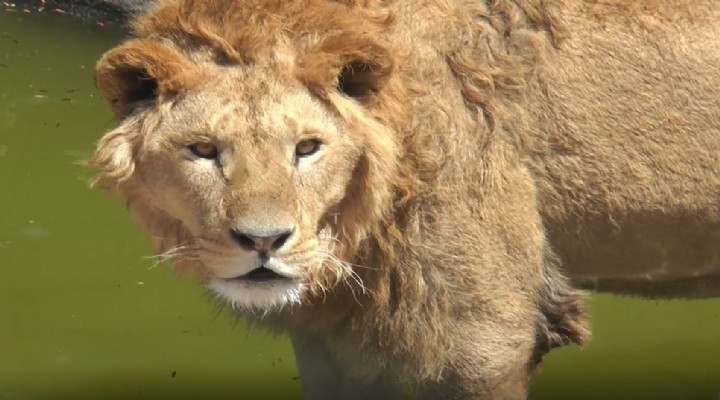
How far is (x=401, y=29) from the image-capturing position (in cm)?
479

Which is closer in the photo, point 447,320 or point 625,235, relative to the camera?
point 447,320

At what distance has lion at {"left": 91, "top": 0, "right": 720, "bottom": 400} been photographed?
4273 mm

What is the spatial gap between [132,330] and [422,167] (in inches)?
129

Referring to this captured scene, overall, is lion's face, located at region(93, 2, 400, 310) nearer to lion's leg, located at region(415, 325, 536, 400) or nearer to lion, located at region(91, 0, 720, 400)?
lion, located at region(91, 0, 720, 400)

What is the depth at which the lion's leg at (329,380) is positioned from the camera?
531 centimetres

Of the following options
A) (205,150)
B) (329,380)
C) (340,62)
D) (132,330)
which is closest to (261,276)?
(205,150)

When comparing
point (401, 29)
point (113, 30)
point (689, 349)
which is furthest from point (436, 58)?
point (113, 30)

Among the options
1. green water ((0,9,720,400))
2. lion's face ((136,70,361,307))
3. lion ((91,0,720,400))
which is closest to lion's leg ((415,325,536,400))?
lion ((91,0,720,400))

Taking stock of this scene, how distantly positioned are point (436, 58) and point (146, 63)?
1.11m

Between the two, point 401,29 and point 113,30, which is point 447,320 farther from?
point 113,30

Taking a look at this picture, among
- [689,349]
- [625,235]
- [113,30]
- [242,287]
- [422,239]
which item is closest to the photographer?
[242,287]

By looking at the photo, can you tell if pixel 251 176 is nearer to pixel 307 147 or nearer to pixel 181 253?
pixel 307 147

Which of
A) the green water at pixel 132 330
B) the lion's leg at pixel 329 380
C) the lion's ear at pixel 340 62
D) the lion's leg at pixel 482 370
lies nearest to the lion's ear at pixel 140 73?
the lion's ear at pixel 340 62

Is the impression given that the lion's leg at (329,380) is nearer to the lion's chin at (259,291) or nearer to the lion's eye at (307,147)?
the lion's chin at (259,291)
